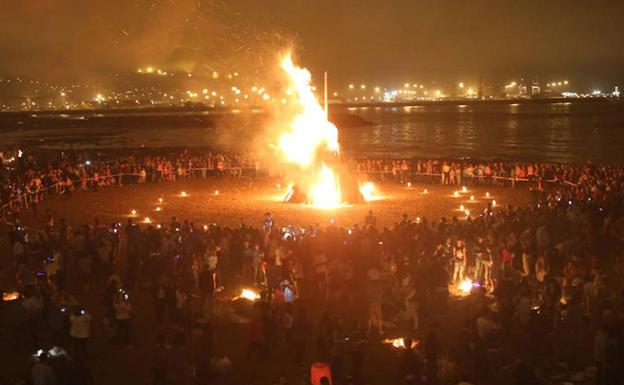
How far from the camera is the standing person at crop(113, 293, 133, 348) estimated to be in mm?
13086

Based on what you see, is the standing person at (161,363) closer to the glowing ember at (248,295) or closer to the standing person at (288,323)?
the standing person at (288,323)

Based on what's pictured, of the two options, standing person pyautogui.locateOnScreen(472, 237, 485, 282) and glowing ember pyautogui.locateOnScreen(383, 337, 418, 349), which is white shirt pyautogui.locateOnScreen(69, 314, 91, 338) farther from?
standing person pyautogui.locateOnScreen(472, 237, 485, 282)

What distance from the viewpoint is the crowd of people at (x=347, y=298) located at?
11320 mm

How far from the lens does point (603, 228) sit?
18.9 metres

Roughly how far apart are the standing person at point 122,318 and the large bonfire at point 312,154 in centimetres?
1610

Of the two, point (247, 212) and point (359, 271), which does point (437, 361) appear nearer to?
point (359, 271)

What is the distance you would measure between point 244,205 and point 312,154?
13.2 feet

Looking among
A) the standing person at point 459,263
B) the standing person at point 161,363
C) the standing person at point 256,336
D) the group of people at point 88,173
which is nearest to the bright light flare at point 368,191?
the group of people at point 88,173

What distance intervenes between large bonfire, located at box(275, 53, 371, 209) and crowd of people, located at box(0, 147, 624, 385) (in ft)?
33.8

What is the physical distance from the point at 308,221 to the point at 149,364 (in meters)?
13.4

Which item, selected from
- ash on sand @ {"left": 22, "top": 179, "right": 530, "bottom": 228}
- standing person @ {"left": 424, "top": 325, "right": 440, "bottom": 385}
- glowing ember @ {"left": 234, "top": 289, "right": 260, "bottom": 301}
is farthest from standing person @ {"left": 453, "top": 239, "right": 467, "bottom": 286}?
ash on sand @ {"left": 22, "top": 179, "right": 530, "bottom": 228}

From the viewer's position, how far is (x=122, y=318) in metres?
13.2

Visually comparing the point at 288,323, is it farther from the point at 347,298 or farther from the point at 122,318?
the point at 122,318

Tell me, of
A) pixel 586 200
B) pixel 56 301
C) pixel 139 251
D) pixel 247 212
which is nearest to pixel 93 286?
pixel 139 251
